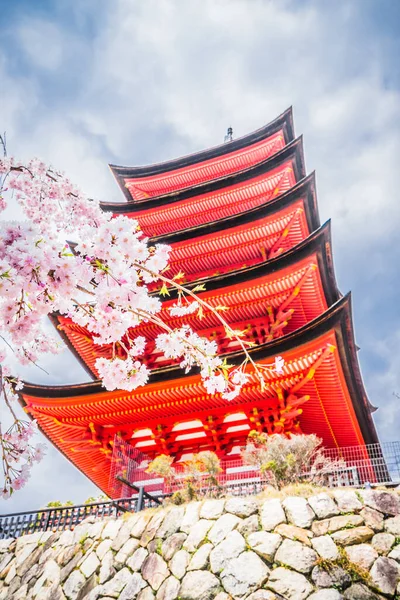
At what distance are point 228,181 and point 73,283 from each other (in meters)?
14.7

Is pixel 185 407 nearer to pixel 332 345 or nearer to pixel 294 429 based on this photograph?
pixel 294 429

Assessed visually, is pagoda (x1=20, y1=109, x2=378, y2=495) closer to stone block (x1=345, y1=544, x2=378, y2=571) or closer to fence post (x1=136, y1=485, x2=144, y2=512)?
fence post (x1=136, y1=485, x2=144, y2=512)

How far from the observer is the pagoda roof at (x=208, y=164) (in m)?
18.6

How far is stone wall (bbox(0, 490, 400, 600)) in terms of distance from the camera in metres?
6.50


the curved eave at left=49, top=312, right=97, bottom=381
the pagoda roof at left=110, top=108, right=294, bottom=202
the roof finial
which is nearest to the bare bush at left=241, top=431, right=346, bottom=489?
the curved eave at left=49, top=312, right=97, bottom=381

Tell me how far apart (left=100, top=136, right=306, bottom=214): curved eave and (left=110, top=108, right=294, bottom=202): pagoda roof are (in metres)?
0.59

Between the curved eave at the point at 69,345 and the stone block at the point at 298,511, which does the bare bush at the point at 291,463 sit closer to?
the stone block at the point at 298,511

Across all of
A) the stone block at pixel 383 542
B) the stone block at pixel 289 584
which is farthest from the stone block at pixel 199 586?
the stone block at pixel 383 542

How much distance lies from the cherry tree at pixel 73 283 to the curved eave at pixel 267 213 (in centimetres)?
1052

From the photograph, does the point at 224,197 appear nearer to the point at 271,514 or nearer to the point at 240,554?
the point at 271,514

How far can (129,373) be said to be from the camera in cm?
399

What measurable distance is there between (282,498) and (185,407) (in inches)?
174

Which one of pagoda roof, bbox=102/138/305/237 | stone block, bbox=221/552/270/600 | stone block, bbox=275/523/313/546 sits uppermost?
pagoda roof, bbox=102/138/305/237

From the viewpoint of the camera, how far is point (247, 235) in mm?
15078
